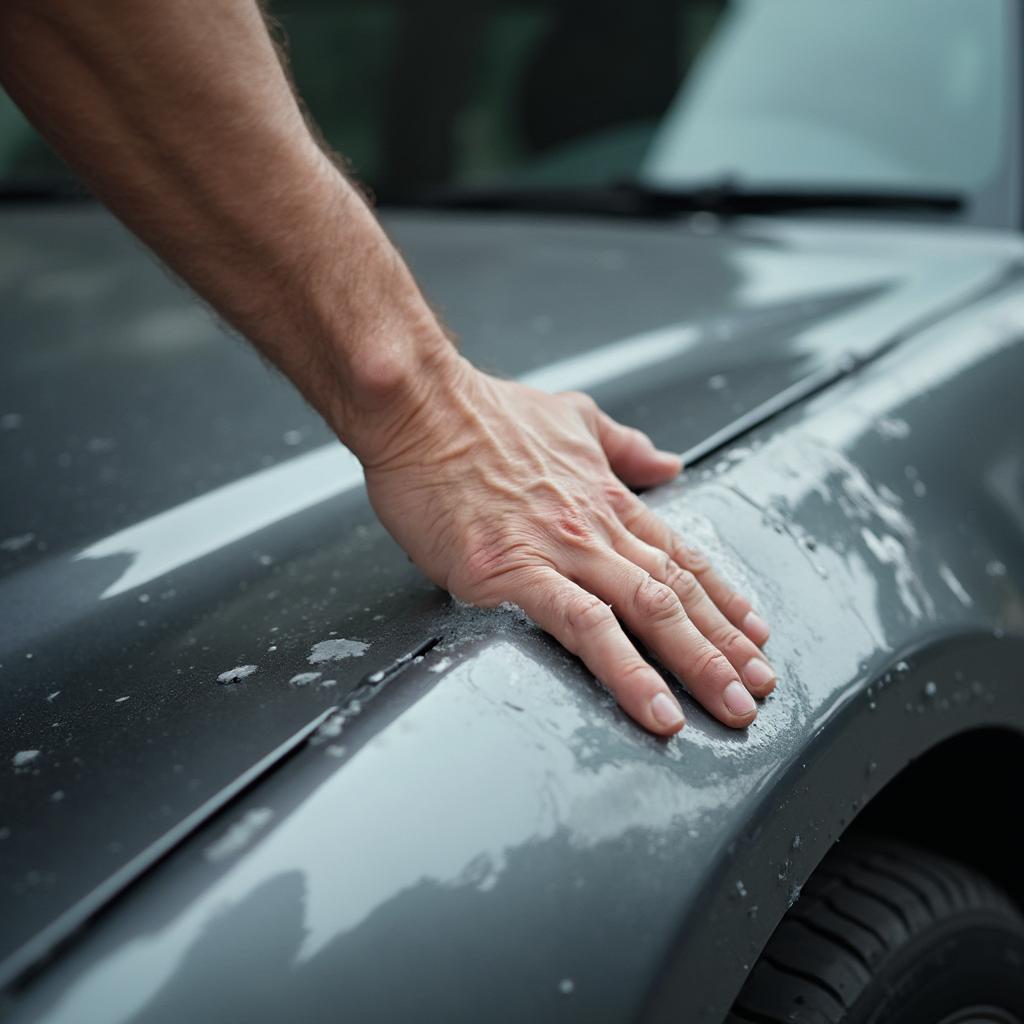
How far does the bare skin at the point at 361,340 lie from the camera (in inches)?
37.0

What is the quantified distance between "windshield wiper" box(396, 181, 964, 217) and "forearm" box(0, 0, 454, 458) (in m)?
1.13

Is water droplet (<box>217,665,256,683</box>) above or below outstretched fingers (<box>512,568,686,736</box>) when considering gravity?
below

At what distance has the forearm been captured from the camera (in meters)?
0.94

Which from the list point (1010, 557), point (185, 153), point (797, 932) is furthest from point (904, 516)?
→ point (185, 153)

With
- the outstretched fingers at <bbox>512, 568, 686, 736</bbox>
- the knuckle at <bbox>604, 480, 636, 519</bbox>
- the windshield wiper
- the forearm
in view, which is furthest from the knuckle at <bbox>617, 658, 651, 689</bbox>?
the windshield wiper

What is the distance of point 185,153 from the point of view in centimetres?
98

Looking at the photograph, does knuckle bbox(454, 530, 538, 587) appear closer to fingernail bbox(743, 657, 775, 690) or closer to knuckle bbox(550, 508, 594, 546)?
knuckle bbox(550, 508, 594, 546)

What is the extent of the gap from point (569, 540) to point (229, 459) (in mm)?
415

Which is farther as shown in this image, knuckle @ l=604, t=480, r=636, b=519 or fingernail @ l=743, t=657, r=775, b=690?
knuckle @ l=604, t=480, r=636, b=519

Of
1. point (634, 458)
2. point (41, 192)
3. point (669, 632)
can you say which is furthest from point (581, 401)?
point (41, 192)

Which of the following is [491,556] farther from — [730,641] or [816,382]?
[816,382]

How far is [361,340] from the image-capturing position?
1.08m

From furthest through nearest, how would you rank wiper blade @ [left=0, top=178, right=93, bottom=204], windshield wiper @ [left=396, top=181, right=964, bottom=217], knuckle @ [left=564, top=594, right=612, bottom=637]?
wiper blade @ [left=0, top=178, right=93, bottom=204] → windshield wiper @ [left=396, top=181, right=964, bottom=217] → knuckle @ [left=564, top=594, right=612, bottom=637]

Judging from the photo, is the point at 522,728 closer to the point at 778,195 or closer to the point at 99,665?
the point at 99,665
